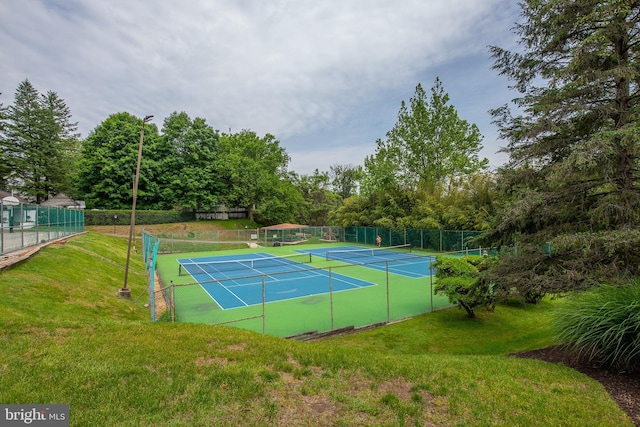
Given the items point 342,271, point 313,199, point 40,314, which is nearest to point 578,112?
point 40,314

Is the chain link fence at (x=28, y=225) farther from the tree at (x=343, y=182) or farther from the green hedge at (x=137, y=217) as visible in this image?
the tree at (x=343, y=182)

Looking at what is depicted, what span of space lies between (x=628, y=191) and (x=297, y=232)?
38464mm

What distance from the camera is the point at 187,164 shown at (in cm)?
4931

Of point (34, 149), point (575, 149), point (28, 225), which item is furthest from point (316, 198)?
point (575, 149)

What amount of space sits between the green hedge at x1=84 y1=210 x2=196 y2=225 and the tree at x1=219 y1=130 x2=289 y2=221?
22.6 ft

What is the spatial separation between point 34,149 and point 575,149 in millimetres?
57758

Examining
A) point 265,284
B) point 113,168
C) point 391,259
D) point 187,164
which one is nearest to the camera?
point 265,284

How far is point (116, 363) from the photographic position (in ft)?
14.4

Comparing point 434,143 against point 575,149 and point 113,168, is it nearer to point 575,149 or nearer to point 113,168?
point 575,149

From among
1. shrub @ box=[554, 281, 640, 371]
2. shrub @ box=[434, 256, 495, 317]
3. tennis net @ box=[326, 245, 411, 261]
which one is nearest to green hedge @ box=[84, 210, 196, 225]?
tennis net @ box=[326, 245, 411, 261]

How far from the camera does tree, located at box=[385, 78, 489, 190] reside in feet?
119

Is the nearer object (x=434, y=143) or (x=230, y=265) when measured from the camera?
(x=230, y=265)

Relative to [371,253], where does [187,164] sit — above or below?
above

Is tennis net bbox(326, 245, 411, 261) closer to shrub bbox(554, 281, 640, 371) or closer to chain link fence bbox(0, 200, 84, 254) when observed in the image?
chain link fence bbox(0, 200, 84, 254)
